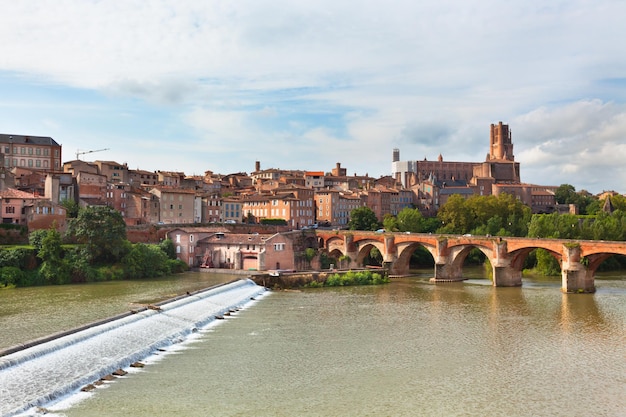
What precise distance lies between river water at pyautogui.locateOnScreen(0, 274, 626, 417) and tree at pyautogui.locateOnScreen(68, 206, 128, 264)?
10934 mm

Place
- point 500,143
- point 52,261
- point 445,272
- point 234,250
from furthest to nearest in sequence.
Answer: point 500,143
point 234,250
point 445,272
point 52,261

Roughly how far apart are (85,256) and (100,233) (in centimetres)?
192

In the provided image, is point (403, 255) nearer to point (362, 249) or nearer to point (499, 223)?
point (362, 249)

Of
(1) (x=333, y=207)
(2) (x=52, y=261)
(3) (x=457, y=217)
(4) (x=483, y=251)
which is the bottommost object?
(2) (x=52, y=261)

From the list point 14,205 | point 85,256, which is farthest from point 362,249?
point 14,205

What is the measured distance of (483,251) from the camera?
44.7 m

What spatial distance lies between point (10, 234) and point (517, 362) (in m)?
37.5

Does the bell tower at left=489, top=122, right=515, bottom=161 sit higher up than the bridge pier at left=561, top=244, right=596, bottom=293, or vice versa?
the bell tower at left=489, top=122, right=515, bottom=161

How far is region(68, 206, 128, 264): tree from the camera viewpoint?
1697 inches

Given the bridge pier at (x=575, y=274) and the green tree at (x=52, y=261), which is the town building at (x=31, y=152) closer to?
the green tree at (x=52, y=261)

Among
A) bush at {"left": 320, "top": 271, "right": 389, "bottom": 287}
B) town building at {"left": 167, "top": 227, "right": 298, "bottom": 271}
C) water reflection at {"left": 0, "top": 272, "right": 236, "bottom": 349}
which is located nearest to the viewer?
water reflection at {"left": 0, "top": 272, "right": 236, "bottom": 349}

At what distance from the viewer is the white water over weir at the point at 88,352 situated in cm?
1598

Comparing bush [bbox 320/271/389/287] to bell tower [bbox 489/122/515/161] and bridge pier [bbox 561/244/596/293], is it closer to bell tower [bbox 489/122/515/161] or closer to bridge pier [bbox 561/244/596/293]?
bridge pier [bbox 561/244/596/293]

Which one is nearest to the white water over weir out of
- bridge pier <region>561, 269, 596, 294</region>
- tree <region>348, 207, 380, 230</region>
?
bridge pier <region>561, 269, 596, 294</region>
